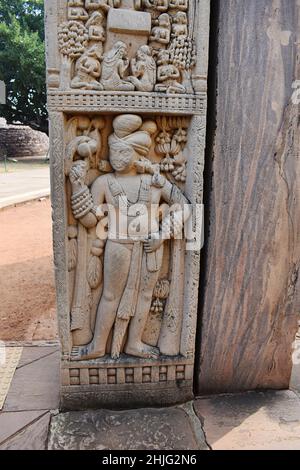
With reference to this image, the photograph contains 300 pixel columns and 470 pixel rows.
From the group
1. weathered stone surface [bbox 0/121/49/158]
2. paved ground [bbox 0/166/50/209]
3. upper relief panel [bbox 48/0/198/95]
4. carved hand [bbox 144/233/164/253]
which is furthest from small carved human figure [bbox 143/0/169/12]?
weathered stone surface [bbox 0/121/49/158]

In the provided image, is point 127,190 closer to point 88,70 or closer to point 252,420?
point 88,70

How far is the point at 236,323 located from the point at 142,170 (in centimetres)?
104

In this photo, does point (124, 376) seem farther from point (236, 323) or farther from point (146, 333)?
point (236, 323)

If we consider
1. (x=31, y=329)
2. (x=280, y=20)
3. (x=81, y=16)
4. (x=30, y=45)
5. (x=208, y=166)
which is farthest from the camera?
(x=30, y=45)

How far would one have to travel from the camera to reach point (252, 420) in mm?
2127

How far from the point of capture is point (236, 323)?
227 centimetres

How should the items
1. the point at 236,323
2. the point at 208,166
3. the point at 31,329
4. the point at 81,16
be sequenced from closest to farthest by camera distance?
the point at 81,16 < the point at 208,166 < the point at 236,323 < the point at 31,329

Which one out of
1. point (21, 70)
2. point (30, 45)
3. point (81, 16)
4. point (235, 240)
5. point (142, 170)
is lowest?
point (235, 240)

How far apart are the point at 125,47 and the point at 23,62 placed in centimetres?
2184

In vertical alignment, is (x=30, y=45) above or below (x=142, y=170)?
above

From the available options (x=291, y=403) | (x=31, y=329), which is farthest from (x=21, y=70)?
(x=291, y=403)

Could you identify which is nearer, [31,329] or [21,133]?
[31,329]

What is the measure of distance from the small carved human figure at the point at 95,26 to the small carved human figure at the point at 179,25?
344 mm

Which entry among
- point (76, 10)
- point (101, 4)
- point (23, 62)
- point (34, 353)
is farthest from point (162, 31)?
point (23, 62)
